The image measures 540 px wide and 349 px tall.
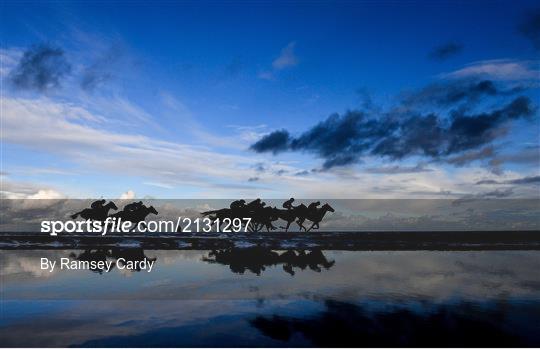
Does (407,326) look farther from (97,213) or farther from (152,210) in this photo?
(97,213)

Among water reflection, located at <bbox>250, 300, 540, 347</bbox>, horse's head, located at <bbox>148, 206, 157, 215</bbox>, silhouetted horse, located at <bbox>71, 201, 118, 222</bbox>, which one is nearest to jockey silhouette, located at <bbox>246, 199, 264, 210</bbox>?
horse's head, located at <bbox>148, 206, 157, 215</bbox>

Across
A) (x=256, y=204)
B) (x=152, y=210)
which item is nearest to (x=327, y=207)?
(x=256, y=204)

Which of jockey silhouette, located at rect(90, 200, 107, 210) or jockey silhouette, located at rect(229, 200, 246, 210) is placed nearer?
jockey silhouette, located at rect(90, 200, 107, 210)

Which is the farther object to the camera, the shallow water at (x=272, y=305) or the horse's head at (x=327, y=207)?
the horse's head at (x=327, y=207)

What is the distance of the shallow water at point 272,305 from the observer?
634 centimetres

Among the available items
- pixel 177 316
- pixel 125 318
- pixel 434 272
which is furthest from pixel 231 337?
pixel 434 272

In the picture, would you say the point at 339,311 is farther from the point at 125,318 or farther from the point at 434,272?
the point at 434,272

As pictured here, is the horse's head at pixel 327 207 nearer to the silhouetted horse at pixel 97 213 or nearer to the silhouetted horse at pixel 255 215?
the silhouetted horse at pixel 255 215

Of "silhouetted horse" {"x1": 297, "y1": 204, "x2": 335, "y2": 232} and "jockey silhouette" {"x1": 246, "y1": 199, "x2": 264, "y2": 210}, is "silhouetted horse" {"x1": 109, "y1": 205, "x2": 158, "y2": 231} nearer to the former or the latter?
"jockey silhouette" {"x1": 246, "y1": 199, "x2": 264, "y2": 210}

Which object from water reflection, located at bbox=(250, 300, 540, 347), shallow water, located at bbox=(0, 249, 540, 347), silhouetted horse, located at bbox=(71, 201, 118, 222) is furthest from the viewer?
silhouetted horse, located at bbox=(71, 201, 118, 222)

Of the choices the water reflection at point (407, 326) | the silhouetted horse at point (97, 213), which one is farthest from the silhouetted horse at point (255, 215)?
the water reflection at point (407, 326)

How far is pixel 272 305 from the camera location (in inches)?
328

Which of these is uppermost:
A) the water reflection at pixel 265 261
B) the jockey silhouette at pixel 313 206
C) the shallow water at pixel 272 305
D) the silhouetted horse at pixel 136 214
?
the jockey silhouette at pixel 313 206

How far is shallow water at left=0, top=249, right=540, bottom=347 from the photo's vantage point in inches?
249
